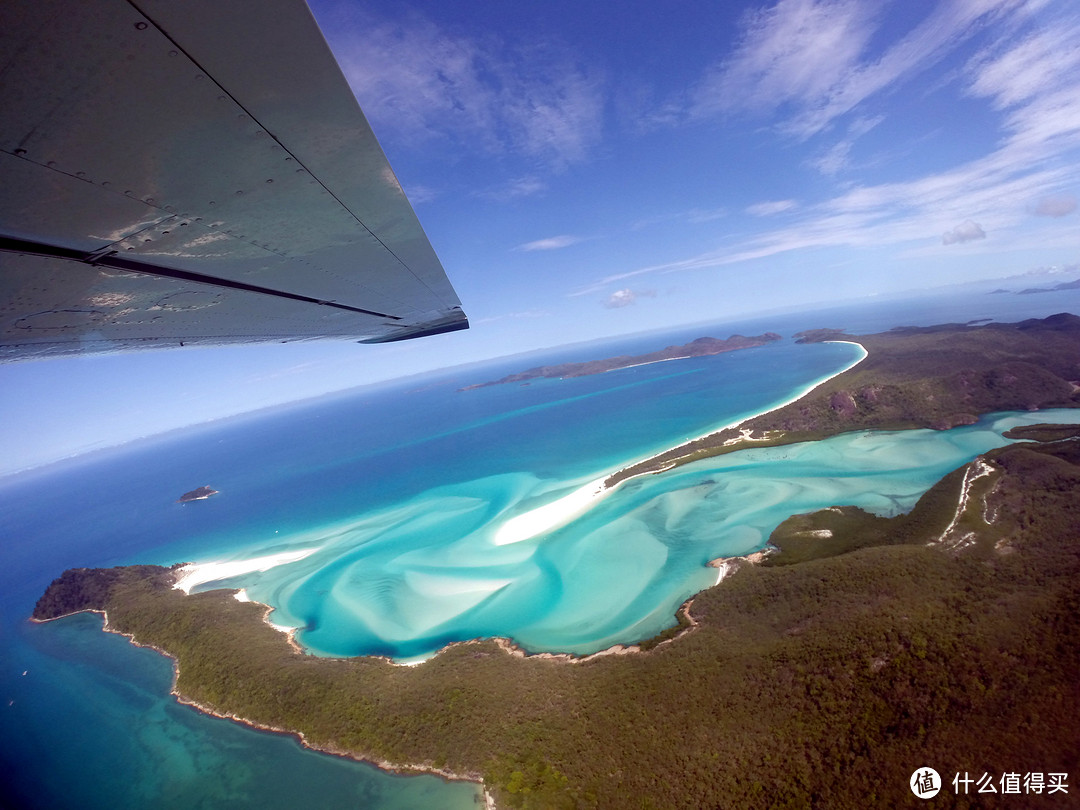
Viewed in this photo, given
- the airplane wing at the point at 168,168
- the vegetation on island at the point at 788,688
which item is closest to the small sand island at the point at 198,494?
the vegetation on island at the point at 788,688

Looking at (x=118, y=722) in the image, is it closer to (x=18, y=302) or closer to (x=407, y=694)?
(x=407, y=694)

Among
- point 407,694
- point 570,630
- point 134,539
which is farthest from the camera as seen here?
point 134,539

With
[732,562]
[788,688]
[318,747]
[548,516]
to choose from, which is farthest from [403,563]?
[788,688]

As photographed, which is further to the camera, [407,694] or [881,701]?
[407,694]

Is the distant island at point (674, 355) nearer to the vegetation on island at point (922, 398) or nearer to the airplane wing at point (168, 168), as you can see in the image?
the vegetation on island at point (922, 398)

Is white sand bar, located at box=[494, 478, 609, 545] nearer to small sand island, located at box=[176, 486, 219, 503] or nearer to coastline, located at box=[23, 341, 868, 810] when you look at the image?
coastline, located at box=[23, 341, 868, 810]

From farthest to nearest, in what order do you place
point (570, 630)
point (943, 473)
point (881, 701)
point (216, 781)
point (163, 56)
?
point (943, 473) < point (570, 630) < point (216, 781) < point (881, 701) < point (163, 56)

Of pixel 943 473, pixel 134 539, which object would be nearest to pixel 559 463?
pixel 943 473
